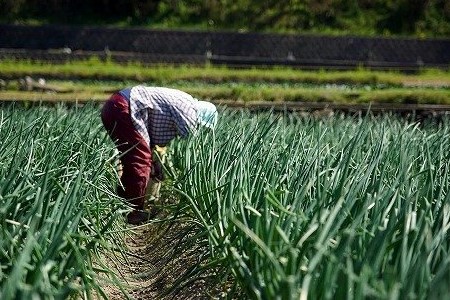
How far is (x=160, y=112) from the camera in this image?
4629mm

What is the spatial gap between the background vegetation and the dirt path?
17.9m

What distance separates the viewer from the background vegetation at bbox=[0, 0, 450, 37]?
21.4m

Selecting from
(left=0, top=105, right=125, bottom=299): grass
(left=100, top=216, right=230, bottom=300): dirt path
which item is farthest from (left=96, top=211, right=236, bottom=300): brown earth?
(left=0, top=105, right=125, bottom=299): grass

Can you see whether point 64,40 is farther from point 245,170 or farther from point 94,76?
point 245,170

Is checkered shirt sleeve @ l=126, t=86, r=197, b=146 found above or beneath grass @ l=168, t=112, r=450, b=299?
beneath

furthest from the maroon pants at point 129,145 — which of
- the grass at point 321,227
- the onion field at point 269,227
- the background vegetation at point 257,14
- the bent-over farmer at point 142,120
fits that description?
the background vegetation at point 257,14

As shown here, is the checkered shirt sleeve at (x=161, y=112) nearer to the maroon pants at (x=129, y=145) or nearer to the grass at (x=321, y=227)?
the maroon pants at (x=129, y=145)

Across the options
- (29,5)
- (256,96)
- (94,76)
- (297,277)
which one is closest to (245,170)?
(297,277)

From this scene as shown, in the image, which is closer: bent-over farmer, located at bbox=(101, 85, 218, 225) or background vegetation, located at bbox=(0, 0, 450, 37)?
bent-over farmer, located at bbox=(101, 85, 218, 225)

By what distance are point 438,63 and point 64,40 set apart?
26.2 feet

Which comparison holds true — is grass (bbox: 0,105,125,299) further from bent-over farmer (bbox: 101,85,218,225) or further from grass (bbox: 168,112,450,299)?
bent-over farmer (bbox: 101,85,218,225)

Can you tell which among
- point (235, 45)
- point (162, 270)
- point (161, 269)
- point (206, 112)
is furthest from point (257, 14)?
point (161, 269)

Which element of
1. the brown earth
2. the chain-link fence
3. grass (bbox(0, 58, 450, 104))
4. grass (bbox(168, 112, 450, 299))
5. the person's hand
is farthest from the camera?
the chain-link fence

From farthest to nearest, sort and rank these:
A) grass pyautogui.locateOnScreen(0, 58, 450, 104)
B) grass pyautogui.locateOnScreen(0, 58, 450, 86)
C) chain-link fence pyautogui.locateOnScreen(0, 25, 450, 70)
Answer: chain-link fence pyautogui.locateOnScreen(0, 25, 450, 70)
grass pyautogui.locateOnScreen(0, 58, 450, 86)
grass pyautogui.locateOnScreen(0, 58, 450, 104)
